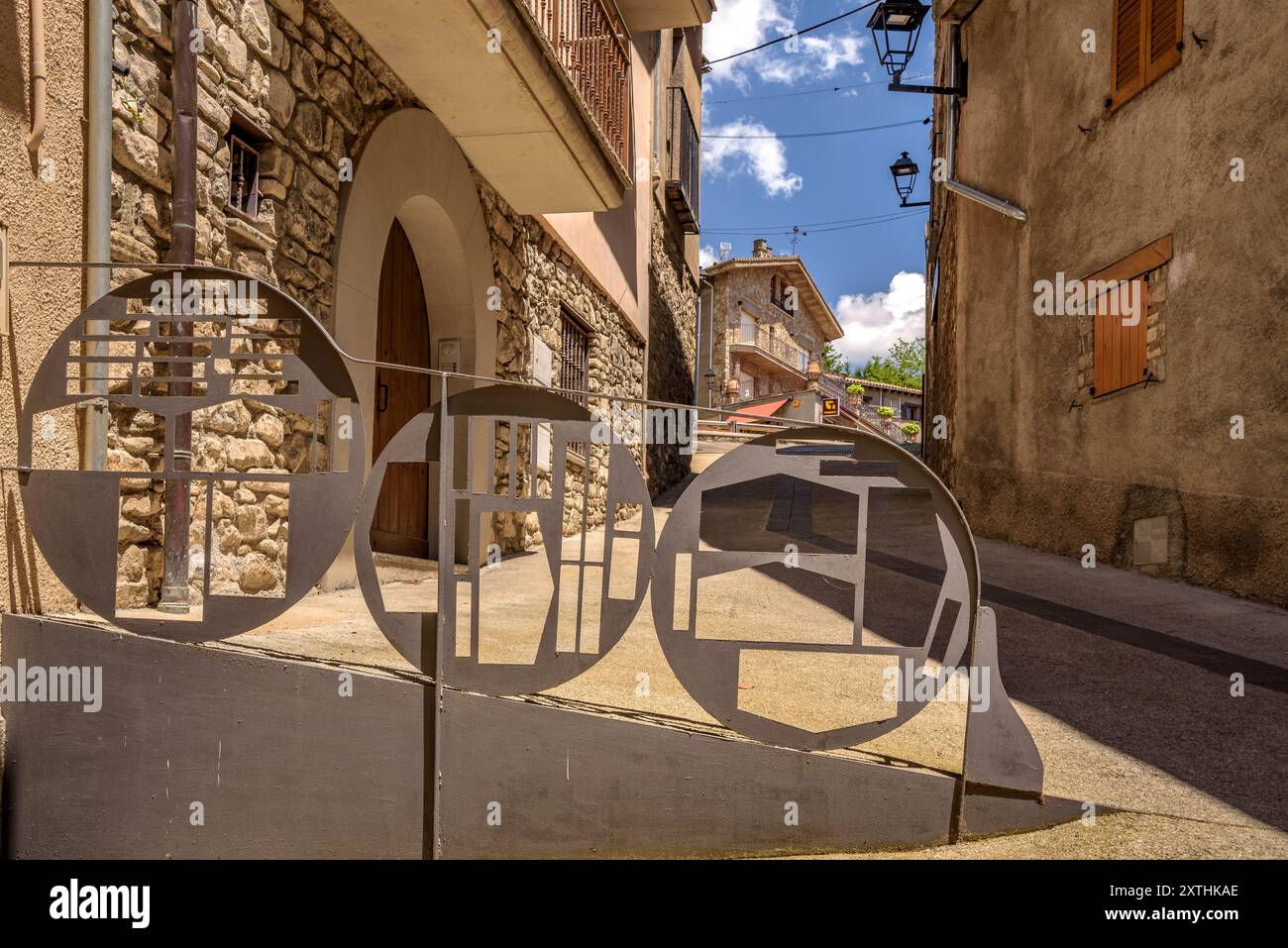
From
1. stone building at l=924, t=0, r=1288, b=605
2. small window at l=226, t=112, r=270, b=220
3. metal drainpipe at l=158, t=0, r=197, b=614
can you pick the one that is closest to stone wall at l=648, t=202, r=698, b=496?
stone building at l=924, t=0, r=1288, b=605

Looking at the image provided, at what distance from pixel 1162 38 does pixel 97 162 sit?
23.7ft

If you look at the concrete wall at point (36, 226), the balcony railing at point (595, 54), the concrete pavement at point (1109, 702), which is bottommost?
the concrete pavement at point (1109, 702)

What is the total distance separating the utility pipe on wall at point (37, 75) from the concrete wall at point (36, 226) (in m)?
0.02

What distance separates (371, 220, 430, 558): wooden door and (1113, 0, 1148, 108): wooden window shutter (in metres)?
5.86

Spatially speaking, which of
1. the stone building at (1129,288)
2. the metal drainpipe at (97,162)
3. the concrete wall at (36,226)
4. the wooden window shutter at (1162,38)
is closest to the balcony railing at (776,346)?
the stone building at (1129,288)

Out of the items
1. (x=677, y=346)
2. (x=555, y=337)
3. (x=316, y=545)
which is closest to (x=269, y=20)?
(x=316, y=545)

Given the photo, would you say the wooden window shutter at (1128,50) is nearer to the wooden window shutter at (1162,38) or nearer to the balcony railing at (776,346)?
the wooden window shutter at (1162,38)

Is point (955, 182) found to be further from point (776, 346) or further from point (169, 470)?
point (776, 346)

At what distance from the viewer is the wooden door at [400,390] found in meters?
6.19

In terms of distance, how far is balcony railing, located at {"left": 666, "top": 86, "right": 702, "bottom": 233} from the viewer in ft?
48.4

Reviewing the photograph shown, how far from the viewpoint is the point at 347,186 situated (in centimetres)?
473
